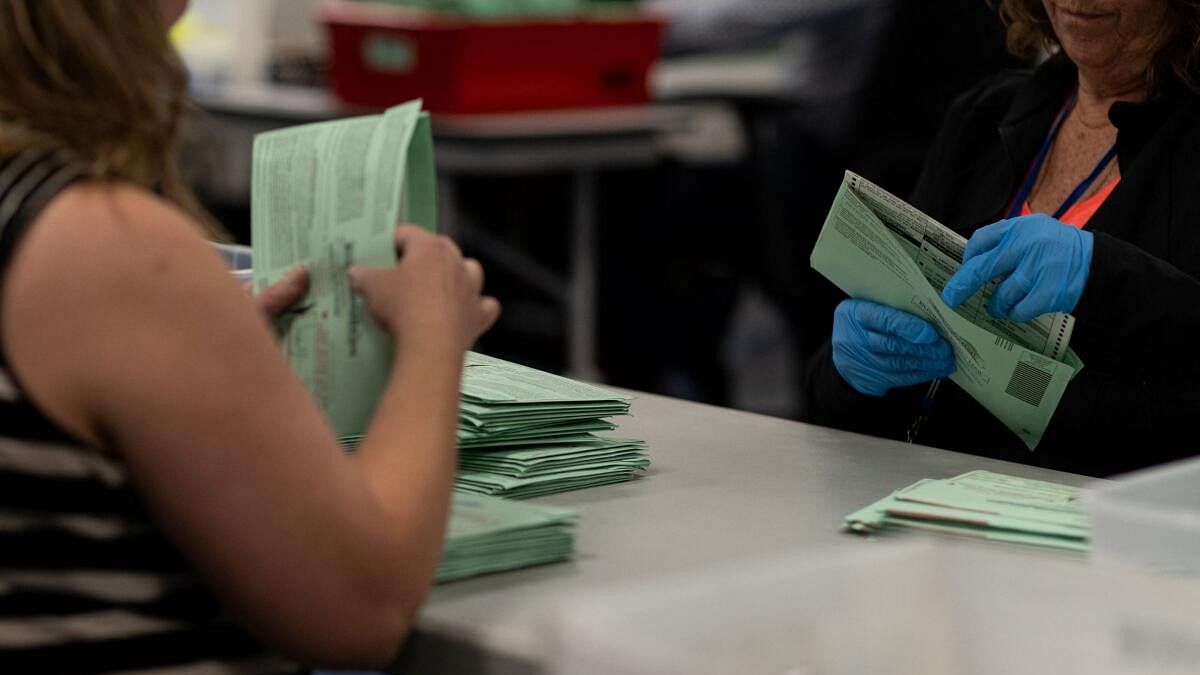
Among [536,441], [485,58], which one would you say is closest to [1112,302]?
[536,441]

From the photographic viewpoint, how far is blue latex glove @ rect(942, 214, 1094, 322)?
4.98 feet

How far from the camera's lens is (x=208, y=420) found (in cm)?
90

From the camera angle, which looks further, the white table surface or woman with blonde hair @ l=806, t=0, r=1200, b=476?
woman with blonde hair @ l=806, t=0, r=1200, b=476

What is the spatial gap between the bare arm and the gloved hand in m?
0.77

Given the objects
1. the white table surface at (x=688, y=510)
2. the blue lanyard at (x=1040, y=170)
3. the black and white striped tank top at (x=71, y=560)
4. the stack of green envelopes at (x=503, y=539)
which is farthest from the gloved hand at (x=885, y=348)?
the black and white striped tank top at (x=71, y=560)

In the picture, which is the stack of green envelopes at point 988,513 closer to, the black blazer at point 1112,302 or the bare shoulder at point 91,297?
the black blazer at point 1112,302

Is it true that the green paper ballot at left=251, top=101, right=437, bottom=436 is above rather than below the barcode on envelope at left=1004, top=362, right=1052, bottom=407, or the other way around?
above

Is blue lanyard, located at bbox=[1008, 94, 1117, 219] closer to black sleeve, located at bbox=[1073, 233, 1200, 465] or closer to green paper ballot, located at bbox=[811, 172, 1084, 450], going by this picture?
black sleeve, located at bbox=[1073, 233, 1200, 465]

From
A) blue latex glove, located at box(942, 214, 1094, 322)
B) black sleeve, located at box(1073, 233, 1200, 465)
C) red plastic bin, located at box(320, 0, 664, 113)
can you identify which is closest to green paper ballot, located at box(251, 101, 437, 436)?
blue latex glove, located at box(942, 214, 1094, 322)

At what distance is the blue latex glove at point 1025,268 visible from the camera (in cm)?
152

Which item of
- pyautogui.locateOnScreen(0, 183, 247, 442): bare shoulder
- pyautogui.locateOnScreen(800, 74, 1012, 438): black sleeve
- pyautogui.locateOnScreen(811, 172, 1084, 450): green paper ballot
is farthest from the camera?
pyautogui.locateOnScreen(800, 74, 1012, 438): black sleeve

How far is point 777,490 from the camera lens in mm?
1374

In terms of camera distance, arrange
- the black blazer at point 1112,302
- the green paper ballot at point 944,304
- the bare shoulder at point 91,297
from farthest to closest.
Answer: the black blazer at point 1112,302 < the green paper ballot at point 944,304 < the bare shoulder at point 91,297

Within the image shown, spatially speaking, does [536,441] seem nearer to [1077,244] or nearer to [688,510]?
[688,510]
